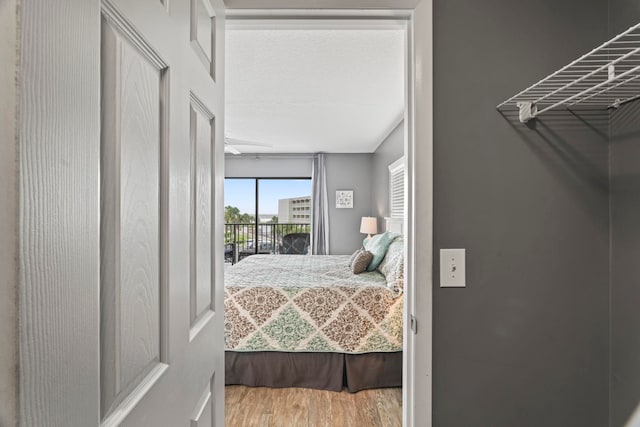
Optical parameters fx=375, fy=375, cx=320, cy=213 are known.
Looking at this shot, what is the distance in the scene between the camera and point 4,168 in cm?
32

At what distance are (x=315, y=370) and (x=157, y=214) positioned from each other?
2576mm

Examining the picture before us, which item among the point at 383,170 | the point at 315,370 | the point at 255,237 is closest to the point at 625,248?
the point at 315,370

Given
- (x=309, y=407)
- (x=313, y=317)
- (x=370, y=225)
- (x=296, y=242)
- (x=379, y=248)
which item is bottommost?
(x=309, y=407)

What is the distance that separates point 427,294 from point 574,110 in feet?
2.65

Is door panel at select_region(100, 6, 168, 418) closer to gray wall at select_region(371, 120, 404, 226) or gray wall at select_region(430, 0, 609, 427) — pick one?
gray wall at select_region(430, 0, 609, 427)

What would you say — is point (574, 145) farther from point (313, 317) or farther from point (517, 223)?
point (313, 317)

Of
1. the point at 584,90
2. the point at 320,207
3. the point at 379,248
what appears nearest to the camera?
the point at 584,90

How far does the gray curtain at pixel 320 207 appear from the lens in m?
7.10

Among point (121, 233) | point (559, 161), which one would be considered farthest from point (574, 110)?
point (121, 233)

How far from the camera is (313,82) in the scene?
130 inches

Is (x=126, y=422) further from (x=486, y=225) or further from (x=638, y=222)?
(x=638, y=222)

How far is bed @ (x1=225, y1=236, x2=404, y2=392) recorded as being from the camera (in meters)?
2.87

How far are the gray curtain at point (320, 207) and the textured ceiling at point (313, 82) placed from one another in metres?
1.37

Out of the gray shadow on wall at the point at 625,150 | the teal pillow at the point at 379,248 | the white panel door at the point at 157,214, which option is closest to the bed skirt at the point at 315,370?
the teal pillow at the point at 379,248
